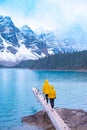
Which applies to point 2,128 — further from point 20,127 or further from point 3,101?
point 3,101

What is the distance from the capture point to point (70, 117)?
126 feet

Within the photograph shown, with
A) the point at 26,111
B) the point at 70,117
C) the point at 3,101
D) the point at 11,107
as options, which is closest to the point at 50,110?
the point at 70,117

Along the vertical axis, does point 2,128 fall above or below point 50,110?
below

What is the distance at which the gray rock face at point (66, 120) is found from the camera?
35062 millimetres

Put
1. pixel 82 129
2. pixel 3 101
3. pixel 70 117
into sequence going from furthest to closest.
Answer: pixel 3 101 → pixel 70 117 → pixel 82 129

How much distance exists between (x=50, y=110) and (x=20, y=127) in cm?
522

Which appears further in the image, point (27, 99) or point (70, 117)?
point (27, 99)

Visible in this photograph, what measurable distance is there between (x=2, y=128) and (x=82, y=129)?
10.7m

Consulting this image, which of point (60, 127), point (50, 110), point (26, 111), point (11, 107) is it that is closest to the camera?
point (60, 127)

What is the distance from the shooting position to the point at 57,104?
6091 cm

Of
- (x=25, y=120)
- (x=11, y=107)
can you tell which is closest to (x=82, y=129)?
(x=25, y=120)

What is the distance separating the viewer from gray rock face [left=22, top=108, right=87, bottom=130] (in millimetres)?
35062

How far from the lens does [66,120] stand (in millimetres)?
37469

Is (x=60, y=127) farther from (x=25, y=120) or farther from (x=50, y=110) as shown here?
(x=25, y=120)
